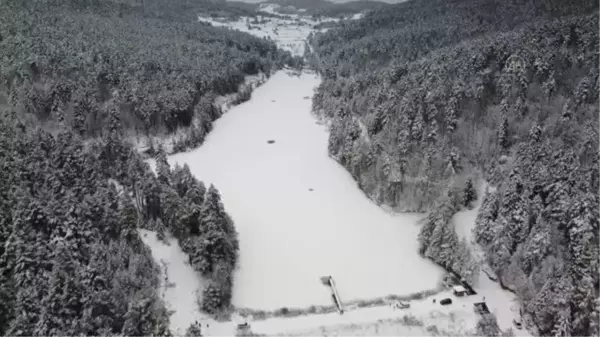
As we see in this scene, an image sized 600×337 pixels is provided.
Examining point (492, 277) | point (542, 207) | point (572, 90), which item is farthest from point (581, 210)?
point (572, 90)

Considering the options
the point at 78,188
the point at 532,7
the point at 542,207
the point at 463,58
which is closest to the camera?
the point at 542,207

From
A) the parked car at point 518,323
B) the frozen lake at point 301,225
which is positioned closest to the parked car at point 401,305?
the frozen lake at point 301,225

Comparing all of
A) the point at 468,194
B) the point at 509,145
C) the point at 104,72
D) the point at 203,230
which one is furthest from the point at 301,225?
the point at 104,72

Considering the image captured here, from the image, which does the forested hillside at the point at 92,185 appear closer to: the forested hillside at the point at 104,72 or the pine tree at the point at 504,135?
the forested hillside at the point at 104,72

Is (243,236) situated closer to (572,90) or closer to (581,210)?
(581,210)

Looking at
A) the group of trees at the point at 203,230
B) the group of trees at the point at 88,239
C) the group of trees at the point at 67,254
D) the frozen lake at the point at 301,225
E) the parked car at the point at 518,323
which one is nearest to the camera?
the group of trees at the point at 67,254

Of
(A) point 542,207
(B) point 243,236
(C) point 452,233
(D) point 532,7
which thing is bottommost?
(B) point 243,236

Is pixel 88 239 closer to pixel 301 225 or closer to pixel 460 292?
pixel 301 225
